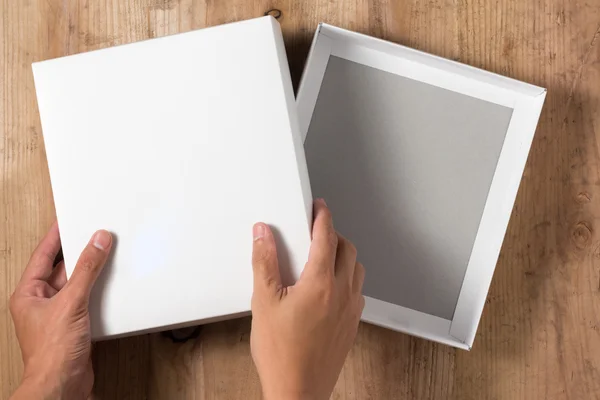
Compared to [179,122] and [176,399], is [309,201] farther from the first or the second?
[176,399]

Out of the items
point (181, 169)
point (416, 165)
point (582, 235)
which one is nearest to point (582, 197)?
point (582, 235)

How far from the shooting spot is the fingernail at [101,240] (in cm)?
48

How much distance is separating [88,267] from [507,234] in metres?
0.45

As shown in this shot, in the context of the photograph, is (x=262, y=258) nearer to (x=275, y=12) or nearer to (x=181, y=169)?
(x=181, y=169)

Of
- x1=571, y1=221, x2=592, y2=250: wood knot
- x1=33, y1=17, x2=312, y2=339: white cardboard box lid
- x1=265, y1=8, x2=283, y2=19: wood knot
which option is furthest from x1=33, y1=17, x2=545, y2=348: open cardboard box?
x1=571, y1=221, x2=592, y2=250: wood knot

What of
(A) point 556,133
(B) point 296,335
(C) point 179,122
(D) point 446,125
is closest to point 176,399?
(B) point 296,335

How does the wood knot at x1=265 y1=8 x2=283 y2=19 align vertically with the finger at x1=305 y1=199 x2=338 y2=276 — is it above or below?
above

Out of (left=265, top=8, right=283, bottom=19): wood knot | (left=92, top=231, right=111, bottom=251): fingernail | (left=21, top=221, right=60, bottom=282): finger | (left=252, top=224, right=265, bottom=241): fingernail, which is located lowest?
(left=21, top=221, right=60, bottom=282): finger

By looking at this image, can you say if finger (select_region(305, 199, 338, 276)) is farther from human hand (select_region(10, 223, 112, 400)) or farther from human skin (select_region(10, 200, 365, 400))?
human hand (select_region(10, 223, 112, 400))

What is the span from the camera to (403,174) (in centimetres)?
57

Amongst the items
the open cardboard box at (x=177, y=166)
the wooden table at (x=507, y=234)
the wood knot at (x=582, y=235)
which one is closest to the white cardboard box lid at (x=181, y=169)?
the open cardboard box at (x=177, y=166)

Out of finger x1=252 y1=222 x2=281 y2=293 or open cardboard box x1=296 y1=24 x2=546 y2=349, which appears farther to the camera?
open cardboard box x1=296 y1=24 x2=546 y2=349

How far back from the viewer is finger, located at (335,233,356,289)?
1.58ft

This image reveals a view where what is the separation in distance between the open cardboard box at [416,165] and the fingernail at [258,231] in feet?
0.37
